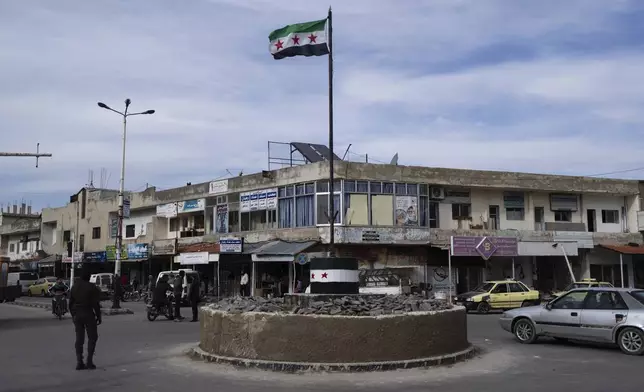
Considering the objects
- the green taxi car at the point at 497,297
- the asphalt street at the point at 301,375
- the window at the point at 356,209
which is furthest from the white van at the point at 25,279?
the asphalt street at the point at 301,375

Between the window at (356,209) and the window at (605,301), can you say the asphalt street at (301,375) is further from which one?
the window at (356,209)

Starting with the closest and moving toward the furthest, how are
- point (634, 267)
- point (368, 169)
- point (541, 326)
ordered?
1. point (541, 326)
2. point (368, 169)
3. point (634, 267)

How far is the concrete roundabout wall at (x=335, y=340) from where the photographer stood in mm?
10523

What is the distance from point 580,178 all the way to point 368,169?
15012 mm

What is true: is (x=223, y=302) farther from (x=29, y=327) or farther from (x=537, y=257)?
(x=537, y=257)

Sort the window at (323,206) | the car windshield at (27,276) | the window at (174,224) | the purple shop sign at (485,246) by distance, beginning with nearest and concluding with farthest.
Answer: the window at (323,206) → the purple shop sign at (485,246) → the window at (174,224) → the car windshield at (27,276)

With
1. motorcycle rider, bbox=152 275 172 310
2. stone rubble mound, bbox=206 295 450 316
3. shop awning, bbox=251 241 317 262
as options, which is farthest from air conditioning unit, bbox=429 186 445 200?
stone rubble mound, bbox=206 295 450 316

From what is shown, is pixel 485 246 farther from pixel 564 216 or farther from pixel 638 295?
pixel 638 295

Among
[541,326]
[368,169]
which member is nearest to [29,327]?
[541,326]

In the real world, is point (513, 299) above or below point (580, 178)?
below

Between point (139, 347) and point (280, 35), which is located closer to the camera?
point (139, 347)

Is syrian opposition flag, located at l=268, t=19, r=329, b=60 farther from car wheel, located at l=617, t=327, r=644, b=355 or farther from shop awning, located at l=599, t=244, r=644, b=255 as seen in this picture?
shop awning, located at l=599, t=244, r=644, b=255

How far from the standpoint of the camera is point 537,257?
39000 millimetres

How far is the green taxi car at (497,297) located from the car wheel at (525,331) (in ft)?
42.0
